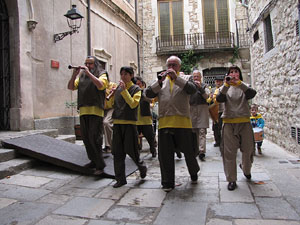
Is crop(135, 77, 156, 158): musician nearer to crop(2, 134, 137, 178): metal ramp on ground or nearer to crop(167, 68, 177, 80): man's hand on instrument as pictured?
crop(2, 134, 137, 178): metal ramp on ground

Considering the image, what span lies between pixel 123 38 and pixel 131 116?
946 cm

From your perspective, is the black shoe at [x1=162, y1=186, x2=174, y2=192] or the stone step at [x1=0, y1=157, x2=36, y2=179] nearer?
the black shoe at [x1=162, y1=186, x2=174, y2=192]

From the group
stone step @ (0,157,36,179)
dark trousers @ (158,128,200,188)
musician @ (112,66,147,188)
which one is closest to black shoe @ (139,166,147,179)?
musician @ (112,66,147,188)

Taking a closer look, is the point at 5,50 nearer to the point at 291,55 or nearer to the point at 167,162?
the point at 167,162

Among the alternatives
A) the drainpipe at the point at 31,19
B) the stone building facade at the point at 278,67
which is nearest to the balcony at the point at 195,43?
the stone building facade at the point at 278,67

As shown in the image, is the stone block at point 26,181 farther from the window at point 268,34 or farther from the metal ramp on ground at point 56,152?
the window at point 268,34

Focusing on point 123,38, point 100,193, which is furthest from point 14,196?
point 123,38

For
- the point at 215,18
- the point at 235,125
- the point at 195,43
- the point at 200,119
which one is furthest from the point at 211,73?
the point at 235,125

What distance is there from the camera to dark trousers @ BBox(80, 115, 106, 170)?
3.88 m

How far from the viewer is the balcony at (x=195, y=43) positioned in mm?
14938

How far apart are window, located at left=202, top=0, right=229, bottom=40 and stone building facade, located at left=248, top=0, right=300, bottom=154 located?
621 cm

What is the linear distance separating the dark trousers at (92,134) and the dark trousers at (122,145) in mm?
392

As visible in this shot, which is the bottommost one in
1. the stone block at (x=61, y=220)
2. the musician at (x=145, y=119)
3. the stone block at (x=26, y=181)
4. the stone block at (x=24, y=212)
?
the stone block at (x=61, y=220)

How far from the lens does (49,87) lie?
665cm
